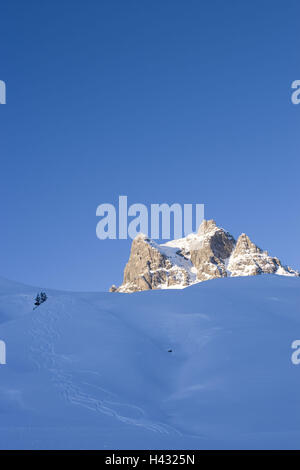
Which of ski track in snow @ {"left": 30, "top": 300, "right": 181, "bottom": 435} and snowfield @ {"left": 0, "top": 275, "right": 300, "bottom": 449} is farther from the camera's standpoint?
ski track in snow @ {"left": 30, "top": 300, "right": 181, "bottom": 435}

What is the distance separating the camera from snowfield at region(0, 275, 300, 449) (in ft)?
34.0

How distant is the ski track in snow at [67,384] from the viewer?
37.2ft

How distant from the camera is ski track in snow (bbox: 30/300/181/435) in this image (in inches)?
447

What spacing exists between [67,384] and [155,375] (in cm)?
364

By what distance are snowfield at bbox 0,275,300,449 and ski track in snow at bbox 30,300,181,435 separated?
0.03m

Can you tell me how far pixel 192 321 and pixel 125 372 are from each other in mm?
6763

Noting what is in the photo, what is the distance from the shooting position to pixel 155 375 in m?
15.9

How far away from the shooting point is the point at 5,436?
9688 millimetres

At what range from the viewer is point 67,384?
13930 millimetres

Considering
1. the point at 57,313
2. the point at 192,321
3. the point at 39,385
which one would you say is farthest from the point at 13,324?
the point at 192,321

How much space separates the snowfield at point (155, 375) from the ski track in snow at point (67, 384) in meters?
0.03

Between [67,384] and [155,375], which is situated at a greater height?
[155,375]

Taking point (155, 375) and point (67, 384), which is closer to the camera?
point (67, 384)
